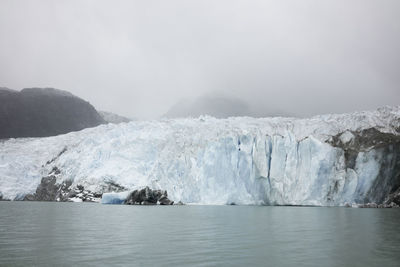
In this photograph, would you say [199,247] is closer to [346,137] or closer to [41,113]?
[346,137]

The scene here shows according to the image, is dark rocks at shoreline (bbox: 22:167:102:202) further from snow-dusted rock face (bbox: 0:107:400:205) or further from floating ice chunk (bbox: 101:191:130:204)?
floating ice chunk (bbox: 101:191:130:204)

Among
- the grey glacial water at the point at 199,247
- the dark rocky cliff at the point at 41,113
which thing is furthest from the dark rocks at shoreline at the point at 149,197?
the dark rocky cliff at the point at 41,113

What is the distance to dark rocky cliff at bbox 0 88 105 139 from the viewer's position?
308ft

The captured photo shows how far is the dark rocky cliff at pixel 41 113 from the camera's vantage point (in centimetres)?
9375

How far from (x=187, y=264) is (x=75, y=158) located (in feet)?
142

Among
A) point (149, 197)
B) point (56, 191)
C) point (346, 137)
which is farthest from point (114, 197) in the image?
point (346, 137)

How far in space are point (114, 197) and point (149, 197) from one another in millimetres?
4336

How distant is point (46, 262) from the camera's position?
321 inches

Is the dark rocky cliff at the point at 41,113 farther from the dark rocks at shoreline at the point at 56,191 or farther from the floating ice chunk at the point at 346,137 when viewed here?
the floating ice chunk at the point at 346,137

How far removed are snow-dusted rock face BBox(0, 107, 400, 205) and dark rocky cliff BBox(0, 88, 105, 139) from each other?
50696mm

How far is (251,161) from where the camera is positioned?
Answer: 127ft

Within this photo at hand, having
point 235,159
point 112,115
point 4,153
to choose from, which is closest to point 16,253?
point 235,159

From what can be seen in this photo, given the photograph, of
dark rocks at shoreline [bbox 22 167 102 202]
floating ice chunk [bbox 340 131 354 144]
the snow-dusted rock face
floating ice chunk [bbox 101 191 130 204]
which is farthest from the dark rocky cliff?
floating ice chunk [bbox 340 131 354 144]

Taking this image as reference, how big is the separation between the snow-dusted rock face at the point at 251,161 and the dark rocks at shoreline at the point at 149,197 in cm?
126
